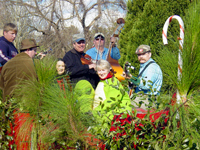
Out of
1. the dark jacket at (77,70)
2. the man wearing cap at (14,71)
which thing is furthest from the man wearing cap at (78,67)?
the man wearing cap at (14,71)

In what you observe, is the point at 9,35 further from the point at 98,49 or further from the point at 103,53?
the point at 103,53

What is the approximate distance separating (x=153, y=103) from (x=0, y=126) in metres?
1.66

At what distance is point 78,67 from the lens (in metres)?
3.61

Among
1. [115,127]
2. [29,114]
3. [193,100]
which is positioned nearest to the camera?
[193,100]

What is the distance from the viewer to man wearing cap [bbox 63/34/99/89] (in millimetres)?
3578

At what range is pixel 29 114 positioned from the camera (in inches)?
90.0

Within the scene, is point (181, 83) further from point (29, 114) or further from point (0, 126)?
point (0, 126)

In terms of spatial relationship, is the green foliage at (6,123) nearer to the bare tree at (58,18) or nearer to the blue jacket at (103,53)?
the blue jacket at (103,53)

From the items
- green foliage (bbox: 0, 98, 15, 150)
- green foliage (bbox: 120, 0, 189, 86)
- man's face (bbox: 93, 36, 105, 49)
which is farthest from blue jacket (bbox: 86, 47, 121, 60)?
green foliage (bbox: 0, 98, 15, 150)

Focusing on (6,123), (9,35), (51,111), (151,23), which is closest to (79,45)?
(9,35)

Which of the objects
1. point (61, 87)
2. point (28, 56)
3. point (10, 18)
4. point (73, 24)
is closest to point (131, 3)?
point (28, 56)

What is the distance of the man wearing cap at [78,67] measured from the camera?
11.7 feet

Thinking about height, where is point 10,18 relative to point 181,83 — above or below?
above

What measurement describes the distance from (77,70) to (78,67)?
7cm
